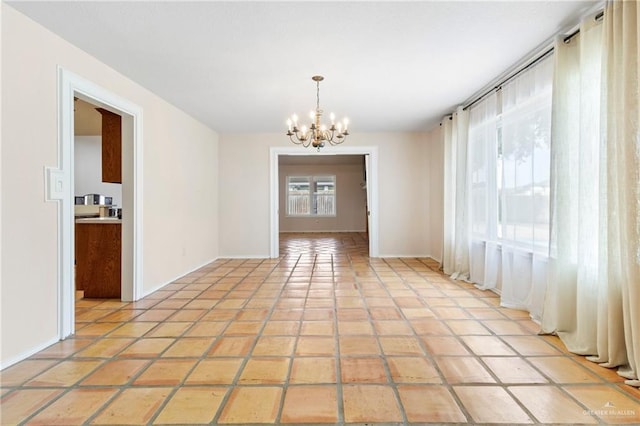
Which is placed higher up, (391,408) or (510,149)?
(510,149)

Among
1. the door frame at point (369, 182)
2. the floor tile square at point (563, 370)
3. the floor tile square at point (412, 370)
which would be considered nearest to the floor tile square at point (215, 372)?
the floor tile square at point (412, 370)

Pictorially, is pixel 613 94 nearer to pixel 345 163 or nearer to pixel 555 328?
pixel 555 328

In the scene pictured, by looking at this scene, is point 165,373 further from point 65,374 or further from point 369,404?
point 369,404

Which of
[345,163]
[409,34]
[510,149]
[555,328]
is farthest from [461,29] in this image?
[345,163]

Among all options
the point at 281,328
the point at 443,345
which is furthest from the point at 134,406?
the point at 443,345

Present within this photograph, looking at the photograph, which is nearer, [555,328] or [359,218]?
[555,328]

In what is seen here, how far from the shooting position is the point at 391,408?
1610 millimetres

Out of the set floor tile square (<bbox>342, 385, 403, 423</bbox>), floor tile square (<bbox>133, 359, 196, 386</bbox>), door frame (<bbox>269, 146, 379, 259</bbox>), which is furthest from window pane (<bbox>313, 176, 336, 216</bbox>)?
floor tile square (<bbox>342, 385, 403, 423</bbox>)

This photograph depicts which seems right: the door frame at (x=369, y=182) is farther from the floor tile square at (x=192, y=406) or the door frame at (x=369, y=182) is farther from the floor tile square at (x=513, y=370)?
the floor tile square at (x=192, y=406)

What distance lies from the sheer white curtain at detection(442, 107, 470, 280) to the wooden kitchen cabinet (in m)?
4.25

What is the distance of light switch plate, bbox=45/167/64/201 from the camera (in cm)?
239

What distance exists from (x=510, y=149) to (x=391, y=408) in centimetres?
280

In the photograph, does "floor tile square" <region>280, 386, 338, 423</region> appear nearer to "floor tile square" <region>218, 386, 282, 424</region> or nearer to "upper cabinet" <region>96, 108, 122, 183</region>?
"floor tile square" <region>218, 386, 282, 424</region>

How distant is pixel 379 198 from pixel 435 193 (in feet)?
3.34
